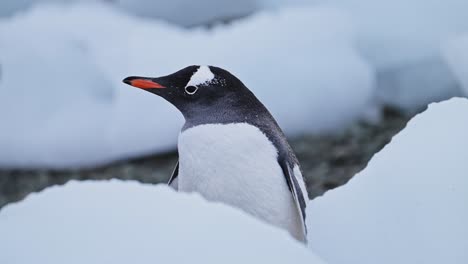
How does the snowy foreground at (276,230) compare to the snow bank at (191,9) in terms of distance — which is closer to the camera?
the snowy foreground at (276,230)

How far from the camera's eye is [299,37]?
3.21 metres

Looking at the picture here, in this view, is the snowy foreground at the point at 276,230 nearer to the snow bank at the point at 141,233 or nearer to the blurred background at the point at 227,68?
the snow bank at the point at 141,233

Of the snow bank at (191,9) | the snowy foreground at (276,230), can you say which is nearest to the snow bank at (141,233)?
the snowy foreground at (276,230)

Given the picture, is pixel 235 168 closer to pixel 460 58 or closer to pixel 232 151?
pixel 232 151

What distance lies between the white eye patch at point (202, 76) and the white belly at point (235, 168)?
0.28 ft

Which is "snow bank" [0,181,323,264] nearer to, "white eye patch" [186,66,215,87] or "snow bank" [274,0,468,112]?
"white eye patch" [186,66,215,87]

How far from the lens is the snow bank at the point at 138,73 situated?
10.3 ft

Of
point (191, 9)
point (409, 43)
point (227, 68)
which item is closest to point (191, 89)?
Result: point (227, 68)

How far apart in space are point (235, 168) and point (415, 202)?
31cm

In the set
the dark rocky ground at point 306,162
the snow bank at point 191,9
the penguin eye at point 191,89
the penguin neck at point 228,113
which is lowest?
the dark rocky ground at point 306,162

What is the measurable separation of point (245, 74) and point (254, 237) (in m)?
2.14

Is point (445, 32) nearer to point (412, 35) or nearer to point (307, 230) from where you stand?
point (412, 35)

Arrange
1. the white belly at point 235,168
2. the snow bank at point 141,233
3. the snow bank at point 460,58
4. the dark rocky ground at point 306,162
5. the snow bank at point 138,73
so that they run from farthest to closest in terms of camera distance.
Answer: the snow bank at point 138,73, the dark rocky ground at point 306,162, the snow bank at point 460,58, the white belly at point 235,168, the snow bank at point 141,233

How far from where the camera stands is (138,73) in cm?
311
